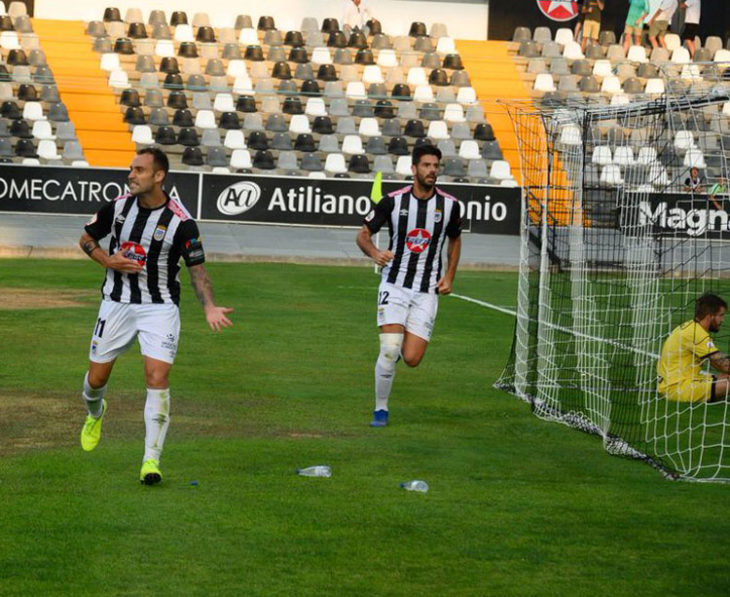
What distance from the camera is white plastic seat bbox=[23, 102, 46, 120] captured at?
107 feet

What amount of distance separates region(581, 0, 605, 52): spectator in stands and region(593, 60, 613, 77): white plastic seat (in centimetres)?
140

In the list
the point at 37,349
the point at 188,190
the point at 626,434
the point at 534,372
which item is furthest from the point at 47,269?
the point at 626,434

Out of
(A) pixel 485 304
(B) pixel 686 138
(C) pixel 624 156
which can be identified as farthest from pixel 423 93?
(B) pixel 686 138

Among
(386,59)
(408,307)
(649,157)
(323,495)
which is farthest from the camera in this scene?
→ (386,59)

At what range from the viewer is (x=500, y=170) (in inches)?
1304

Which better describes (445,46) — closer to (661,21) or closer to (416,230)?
(661,21)

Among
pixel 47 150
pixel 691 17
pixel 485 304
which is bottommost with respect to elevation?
pixel 485 304

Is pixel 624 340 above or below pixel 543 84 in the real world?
below

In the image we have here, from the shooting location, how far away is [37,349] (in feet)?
46.9

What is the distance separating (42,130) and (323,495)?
83.7 ft

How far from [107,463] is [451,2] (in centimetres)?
3410

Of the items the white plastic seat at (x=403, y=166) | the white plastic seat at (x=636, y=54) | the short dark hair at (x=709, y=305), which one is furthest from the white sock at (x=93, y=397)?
the white plastic seat at (x=636, y=54)

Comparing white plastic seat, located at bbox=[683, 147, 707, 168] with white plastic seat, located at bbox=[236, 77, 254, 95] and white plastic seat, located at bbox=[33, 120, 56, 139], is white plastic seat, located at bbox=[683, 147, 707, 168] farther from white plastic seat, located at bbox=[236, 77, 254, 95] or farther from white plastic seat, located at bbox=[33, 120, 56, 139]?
white plastic seat, located at bbox=[33, 120, 56, 139]

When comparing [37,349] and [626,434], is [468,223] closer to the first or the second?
[37,349]
